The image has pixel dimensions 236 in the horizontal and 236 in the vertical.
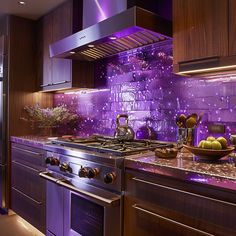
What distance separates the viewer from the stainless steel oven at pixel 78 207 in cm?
157

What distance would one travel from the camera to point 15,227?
8.88ft

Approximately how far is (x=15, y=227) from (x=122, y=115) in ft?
5.56

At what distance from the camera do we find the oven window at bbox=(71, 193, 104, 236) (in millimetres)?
1680

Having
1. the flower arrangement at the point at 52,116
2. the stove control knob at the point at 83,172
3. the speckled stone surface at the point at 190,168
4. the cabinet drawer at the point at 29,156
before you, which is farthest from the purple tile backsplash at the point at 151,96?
the stove control knob at the point at 83,172

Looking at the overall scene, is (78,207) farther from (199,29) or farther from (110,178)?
(199,29)

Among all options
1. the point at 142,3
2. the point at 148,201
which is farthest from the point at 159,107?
the point at 148,201

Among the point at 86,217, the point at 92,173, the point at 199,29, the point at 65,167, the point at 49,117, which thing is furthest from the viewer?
the point at 49,117

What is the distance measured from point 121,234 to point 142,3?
1.67 meters

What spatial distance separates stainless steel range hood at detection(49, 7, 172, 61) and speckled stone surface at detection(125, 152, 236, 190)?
0.85 metres

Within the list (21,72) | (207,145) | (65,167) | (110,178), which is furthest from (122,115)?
(21,72)

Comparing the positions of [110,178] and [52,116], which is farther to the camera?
[52,116]

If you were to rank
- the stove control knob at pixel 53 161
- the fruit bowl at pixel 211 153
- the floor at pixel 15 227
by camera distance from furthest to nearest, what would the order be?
the floor at pixel 15 227 < the stove control knob at pixel 53 161 < the fruit bowl at pixel 211 153

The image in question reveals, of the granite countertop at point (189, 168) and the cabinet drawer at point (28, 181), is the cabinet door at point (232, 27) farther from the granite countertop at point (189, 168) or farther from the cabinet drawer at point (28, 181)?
the cabinet drawer at point (28, 181)

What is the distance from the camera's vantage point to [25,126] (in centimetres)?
317
